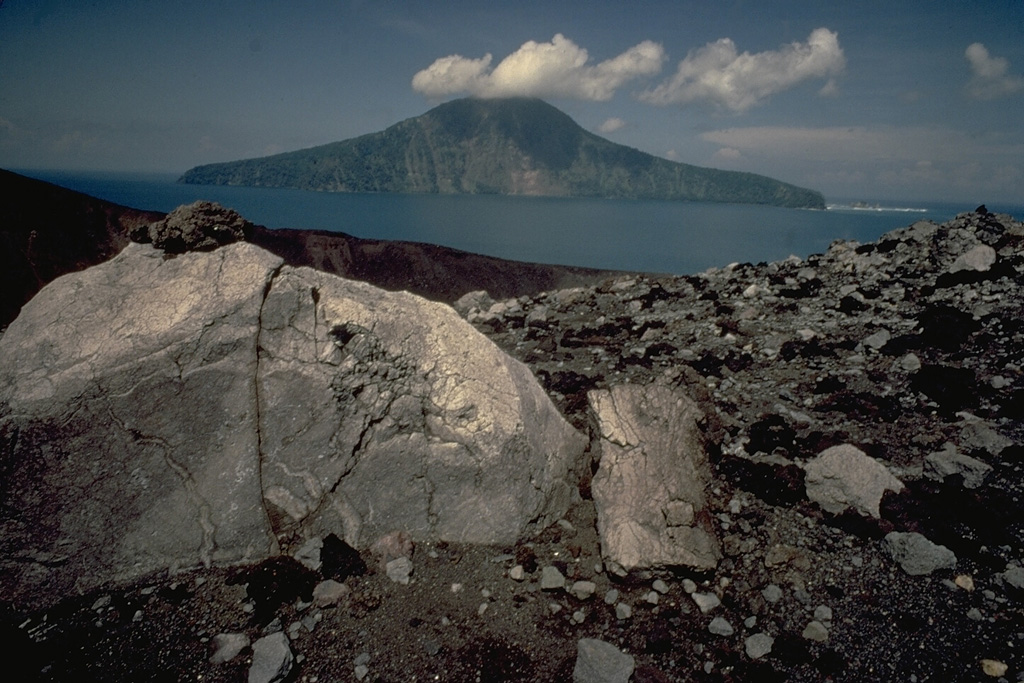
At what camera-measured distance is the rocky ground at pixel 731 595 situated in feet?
9.75

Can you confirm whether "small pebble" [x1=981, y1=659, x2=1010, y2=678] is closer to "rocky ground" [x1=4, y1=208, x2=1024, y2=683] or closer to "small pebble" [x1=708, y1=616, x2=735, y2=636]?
"rocky ground" [x1=4, y1=208, x2=1024, y2=683]

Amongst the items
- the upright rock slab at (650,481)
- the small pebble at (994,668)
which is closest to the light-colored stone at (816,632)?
the upright rock slab at (650,481)

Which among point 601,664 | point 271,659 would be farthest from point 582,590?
point 271,659

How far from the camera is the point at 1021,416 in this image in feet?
15.9

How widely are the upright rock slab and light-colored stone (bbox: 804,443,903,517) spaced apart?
3.04 ft

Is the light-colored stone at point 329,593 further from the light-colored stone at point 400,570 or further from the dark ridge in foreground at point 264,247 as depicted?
the dark ridge in foreground at point 264,247

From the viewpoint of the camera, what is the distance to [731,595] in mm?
3512

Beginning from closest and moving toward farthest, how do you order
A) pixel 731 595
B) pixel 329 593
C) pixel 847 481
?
pixel 329 593
pixel 731 595
pixel 847 481

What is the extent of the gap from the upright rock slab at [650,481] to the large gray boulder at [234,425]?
0.55m

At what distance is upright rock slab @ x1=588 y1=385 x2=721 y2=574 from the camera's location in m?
3.72

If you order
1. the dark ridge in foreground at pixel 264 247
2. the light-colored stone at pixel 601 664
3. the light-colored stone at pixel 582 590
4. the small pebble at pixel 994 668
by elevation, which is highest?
the dark ridge in foreground at pixel 264 247

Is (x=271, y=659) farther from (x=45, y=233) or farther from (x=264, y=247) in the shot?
(x=264, y=247)

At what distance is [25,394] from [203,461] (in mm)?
1228

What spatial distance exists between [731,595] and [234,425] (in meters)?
3.91
